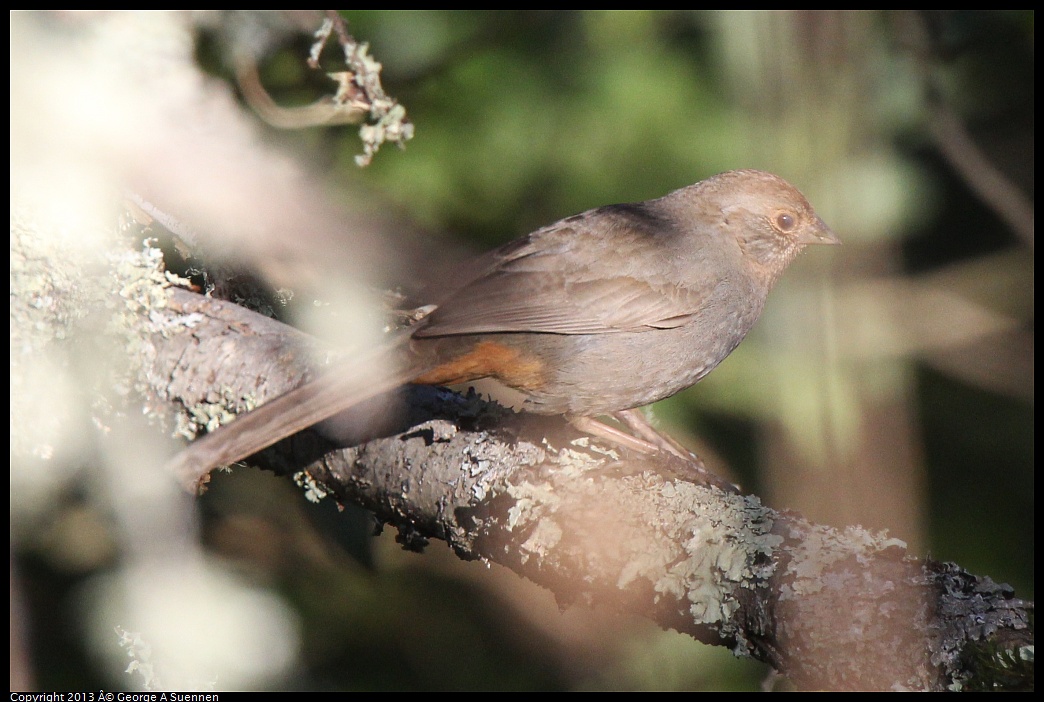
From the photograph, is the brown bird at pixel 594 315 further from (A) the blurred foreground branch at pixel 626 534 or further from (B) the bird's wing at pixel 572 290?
(A) the blurred foreground branch at pixel 626 534

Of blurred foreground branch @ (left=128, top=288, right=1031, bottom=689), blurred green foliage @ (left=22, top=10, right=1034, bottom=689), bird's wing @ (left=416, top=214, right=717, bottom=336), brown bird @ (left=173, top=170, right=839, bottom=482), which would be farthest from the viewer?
blurred green foliage @ (left=22, top=10, right=1034, bottom=689)

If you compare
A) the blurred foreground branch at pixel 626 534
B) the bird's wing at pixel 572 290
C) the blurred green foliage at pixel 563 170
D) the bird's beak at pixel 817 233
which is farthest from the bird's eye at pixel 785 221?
the blurred foreground branch at pixel 626 534

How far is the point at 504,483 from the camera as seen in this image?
2.79 metres

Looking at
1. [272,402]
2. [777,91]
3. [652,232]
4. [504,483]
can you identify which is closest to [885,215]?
[652,232]

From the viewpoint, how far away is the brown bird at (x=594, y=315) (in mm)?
3416

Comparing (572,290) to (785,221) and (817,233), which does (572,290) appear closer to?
(785,221)

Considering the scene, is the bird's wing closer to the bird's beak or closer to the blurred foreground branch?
the blurred foreground branch

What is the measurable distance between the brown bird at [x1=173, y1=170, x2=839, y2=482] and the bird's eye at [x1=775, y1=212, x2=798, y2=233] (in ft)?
0.63

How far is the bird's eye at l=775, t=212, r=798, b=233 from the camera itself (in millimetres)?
4086

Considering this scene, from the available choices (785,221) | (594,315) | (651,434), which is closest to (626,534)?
(594,315)

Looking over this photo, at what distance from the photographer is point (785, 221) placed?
4094mm

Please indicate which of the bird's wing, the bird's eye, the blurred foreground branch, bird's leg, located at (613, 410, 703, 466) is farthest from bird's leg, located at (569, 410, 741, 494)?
the bird's eye

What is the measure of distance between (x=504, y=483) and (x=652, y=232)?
1524 mm

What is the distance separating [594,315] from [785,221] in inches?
44.6
